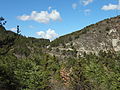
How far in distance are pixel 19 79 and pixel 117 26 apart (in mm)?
83977

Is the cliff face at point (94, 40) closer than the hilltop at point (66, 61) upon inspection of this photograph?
No

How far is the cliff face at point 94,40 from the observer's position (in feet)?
311

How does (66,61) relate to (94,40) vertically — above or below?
below

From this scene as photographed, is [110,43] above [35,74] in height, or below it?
above

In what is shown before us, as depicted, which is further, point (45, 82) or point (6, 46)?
point (45, 82)

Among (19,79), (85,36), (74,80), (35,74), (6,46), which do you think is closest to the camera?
(6,46)

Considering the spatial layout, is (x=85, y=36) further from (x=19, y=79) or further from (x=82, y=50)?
(x=19, y=79)

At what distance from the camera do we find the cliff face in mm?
94938

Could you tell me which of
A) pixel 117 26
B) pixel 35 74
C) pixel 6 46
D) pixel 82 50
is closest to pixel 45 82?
pixel 35 74

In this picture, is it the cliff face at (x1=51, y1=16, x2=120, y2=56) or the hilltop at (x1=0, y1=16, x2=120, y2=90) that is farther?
the cliff face at (x1=51, y1=16, x2=120, y2=56)

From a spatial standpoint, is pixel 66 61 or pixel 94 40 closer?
pixel 66 61

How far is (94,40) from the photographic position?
325ft

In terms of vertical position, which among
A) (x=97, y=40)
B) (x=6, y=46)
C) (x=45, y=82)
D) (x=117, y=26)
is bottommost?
(x=45, y=82)

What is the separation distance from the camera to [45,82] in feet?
81.5
